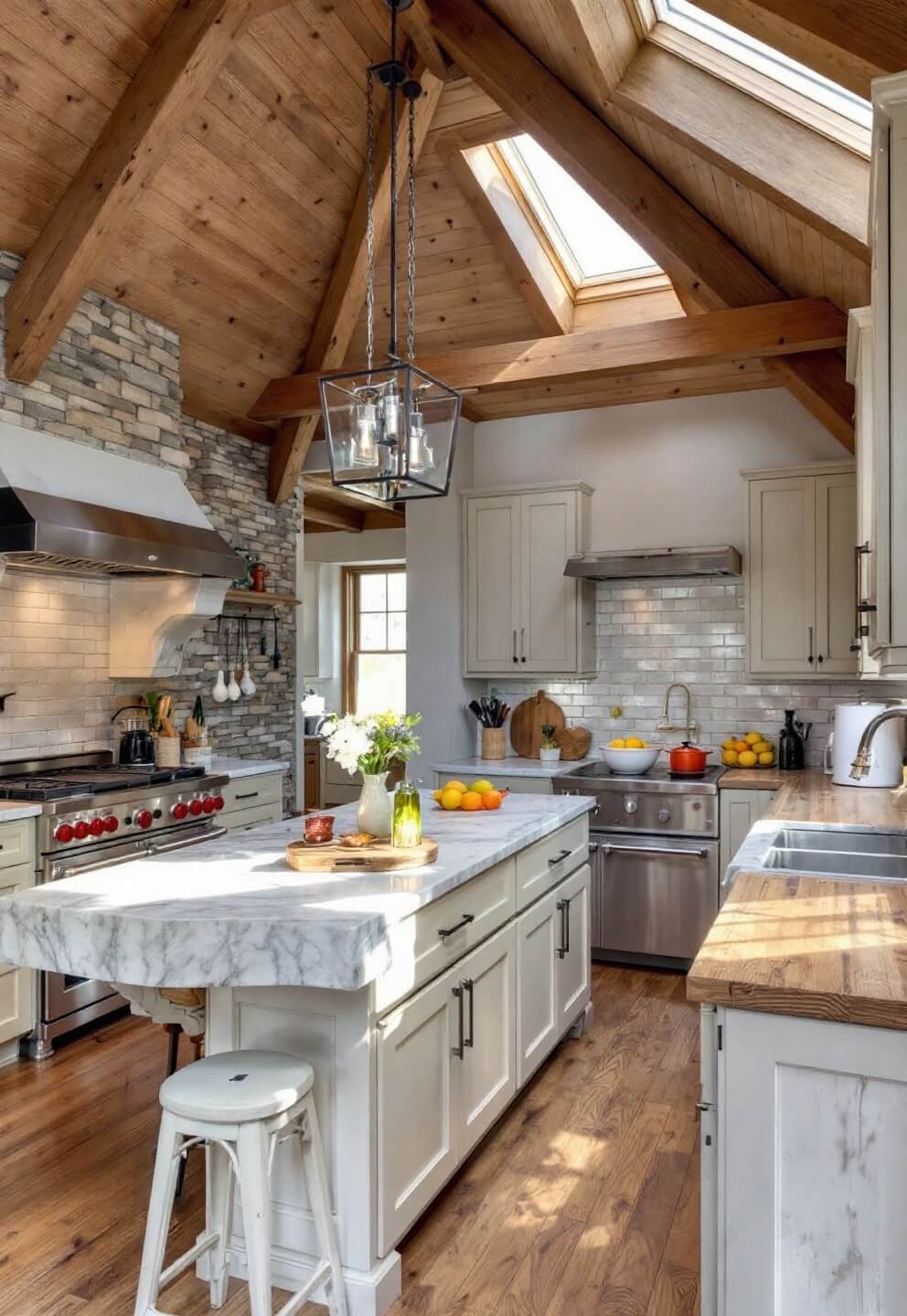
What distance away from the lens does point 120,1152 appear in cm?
306

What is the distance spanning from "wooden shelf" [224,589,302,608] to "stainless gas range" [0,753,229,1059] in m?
1.24

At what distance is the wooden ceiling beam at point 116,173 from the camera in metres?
3.72

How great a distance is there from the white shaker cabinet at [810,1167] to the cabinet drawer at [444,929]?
0.85 metres

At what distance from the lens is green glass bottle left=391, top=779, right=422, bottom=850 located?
8.97 feet

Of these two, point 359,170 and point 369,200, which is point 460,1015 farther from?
point 359,170

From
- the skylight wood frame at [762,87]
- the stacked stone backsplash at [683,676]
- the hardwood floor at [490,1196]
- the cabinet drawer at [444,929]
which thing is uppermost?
the skylight wood frame at [762,87]

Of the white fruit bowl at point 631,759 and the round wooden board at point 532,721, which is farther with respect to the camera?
the round wooden board at point 532,721

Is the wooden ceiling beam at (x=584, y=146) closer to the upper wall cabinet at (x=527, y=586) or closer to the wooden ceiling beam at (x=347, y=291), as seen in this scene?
the wooden ceiling beam at (x=347, y=291)

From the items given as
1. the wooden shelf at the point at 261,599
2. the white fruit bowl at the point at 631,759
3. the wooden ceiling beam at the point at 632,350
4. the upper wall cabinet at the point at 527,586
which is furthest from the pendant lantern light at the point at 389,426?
the upper wall cabinet at the point at 527,586

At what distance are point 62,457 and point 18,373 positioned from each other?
0.41 metres

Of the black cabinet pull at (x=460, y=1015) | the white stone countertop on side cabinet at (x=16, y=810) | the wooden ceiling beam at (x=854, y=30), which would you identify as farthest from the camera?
the white stone countertop on side cabinet at (x=16, y=810)

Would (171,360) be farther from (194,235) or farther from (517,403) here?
(517,403)

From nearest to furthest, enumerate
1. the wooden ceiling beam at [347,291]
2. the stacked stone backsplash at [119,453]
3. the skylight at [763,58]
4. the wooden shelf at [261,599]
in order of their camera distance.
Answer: the skylight at [763,58] → the stacked stone backsplash at [119,453] → the wooden ceiling beam at [347,291] → the wooden shelf at [261,599]

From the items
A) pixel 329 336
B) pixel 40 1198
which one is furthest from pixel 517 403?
pixel 40 1198
